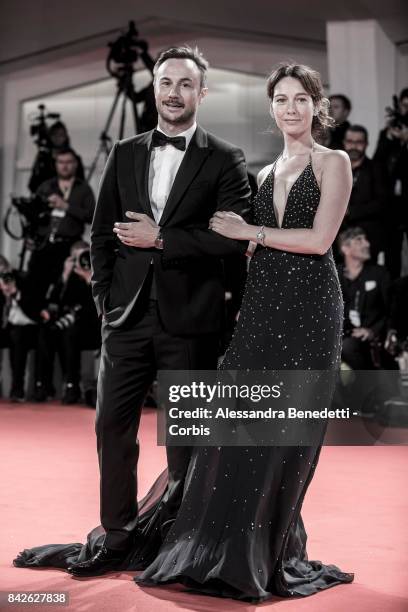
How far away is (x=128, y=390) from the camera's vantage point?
284 cm

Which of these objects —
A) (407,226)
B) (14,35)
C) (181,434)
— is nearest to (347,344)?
(407,226)

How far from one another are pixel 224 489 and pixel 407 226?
13.5 feet

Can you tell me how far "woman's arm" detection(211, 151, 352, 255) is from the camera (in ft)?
8.95

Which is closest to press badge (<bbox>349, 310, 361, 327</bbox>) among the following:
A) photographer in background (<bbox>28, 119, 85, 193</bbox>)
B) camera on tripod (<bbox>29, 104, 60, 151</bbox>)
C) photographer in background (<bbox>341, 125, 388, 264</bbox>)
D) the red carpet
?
photographer in background (<bbox>341, 125, 388, 264</bbox>)

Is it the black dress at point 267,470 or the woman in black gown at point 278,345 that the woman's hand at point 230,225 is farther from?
the black dress at point 267,470

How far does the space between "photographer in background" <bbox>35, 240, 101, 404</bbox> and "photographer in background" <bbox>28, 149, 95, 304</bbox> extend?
14cm

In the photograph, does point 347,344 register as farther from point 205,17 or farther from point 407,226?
point 205,17

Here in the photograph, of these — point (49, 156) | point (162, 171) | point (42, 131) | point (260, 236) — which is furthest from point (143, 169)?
point (42, 131)

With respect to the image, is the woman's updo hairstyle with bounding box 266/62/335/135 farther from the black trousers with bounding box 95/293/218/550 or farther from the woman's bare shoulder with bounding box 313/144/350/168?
the black trousers with bounding box 95/293/218/550

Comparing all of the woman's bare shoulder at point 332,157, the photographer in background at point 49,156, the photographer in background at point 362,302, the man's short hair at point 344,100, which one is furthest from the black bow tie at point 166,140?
the photographer in background at point 49,156

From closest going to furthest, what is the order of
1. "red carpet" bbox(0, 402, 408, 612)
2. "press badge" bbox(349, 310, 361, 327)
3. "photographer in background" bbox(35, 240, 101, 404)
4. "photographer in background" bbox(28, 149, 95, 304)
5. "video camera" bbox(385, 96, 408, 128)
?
"red carpet" bbox(0, 402, 408, 612) < "press badge" bbox(349, 310, 361, 327) < "video camera" bbox(385, 96, 408, 128) < "photographer in background" bbox(35, 240, 101, 404) < "photographer in background" bbox(28, 149, 95, 304)

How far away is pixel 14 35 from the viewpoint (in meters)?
8.88

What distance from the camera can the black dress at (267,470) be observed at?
2.69 metres

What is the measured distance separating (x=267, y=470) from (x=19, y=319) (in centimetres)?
523
